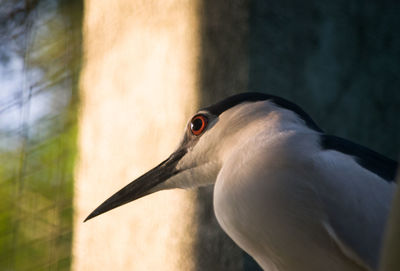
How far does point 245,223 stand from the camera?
73cm

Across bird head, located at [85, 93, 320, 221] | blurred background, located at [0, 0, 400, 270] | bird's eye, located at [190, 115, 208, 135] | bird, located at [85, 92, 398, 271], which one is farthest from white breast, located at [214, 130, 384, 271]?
blurred background, located at [0, 0, 400, 270]

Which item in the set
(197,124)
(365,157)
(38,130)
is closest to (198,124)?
(197,124)

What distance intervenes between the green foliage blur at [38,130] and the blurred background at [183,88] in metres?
0.03

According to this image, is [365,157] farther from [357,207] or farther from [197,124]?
[197,124]

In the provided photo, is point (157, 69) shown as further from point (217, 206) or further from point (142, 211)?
point (217, 206)

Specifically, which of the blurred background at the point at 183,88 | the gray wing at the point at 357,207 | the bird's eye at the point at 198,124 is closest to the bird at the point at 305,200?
the gray wing at the point at 357,207

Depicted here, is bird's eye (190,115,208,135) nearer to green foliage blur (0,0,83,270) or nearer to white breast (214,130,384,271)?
white breast (214,130,384,271)

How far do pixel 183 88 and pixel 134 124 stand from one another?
0.21 meters

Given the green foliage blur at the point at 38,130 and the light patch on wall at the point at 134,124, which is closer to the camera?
the light patch on wall at the point at 134,124

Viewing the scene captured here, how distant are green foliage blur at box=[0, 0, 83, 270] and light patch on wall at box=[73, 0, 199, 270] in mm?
228

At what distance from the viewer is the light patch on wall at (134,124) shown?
1.35 meters

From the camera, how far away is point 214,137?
3.13 ft

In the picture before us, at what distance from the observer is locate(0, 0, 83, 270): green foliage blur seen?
193 centimetres

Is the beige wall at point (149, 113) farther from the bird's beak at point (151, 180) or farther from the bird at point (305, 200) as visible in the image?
the bird at point (305, 200)
